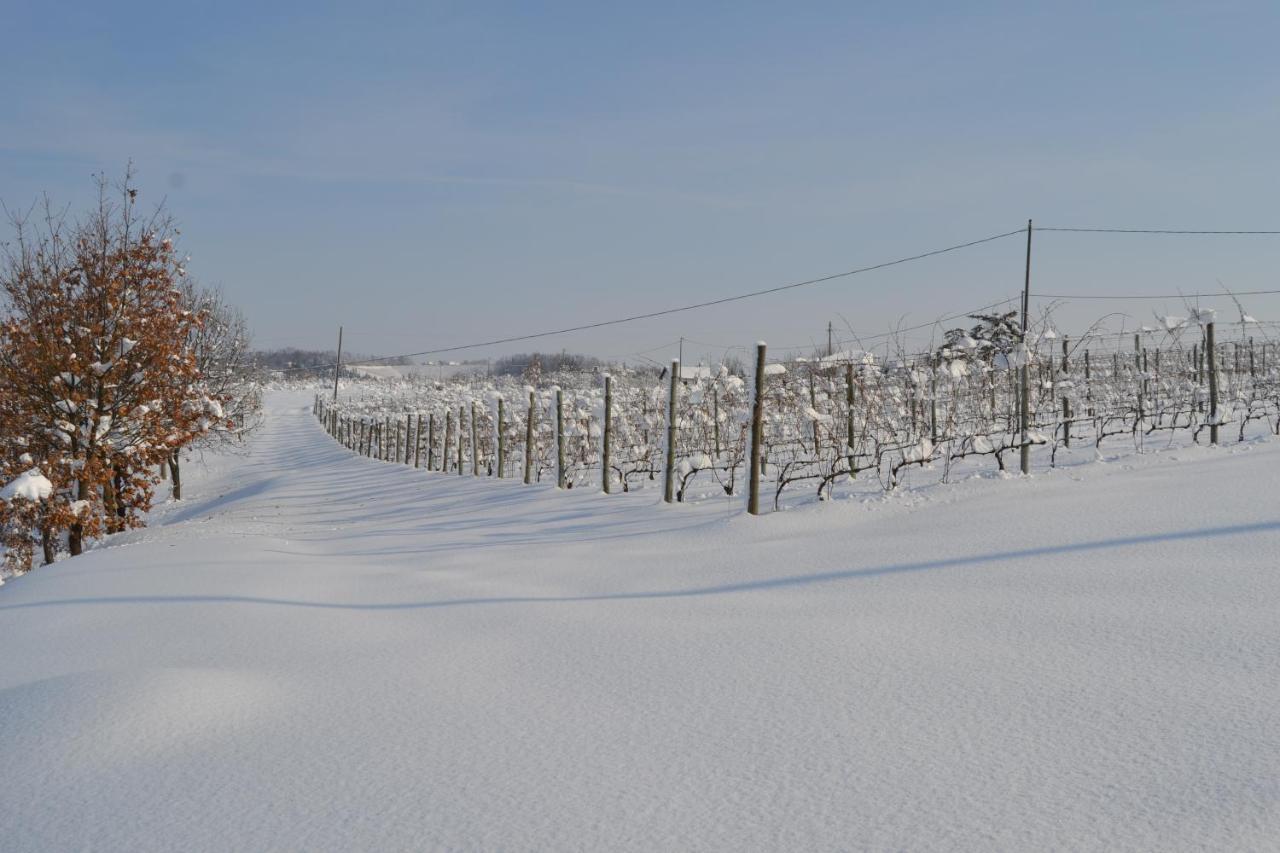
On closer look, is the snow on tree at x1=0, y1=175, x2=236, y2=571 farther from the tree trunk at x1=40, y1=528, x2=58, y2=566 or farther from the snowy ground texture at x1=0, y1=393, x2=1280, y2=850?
the snowy ground texture at x1=0, y1=393, x2=1280, y2=850

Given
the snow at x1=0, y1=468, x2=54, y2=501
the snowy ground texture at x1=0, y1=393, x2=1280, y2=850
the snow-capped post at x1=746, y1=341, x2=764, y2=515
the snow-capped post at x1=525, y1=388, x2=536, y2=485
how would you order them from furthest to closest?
the snow-capped post at x1=525, y1=388, x2=536, y2=485
the snow at x1=0, y1=468, x2=54, y2=501
the snow-capped post at x1=746, y1=341, x2=764, y2=515
the snowy ground texture at x1=0, y1=393, x2=1280, y2=850

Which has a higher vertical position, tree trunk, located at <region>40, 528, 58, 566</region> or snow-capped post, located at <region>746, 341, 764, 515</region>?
A: snow-capped post, located at <region>746, 341, 764, 515</region>

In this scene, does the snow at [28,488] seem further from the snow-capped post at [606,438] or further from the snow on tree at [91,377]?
the snow-capped post at [606,438]

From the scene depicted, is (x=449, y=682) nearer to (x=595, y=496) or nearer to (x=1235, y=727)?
(x=1235, y=727)

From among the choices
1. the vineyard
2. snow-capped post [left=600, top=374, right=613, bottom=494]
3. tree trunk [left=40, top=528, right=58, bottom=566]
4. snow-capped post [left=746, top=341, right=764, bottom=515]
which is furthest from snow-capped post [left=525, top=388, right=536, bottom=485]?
tree trunk [left=40, top=528, right=58, bottom=566]

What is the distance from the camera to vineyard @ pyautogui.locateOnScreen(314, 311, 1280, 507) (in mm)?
8609

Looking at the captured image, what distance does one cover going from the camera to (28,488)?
8086mm

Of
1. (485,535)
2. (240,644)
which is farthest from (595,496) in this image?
(240,644)

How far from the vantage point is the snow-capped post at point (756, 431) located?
23.4 ft

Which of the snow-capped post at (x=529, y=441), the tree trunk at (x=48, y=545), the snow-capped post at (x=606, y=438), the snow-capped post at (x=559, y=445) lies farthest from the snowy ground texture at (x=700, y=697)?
the tree trunk at (x=48, y=545)

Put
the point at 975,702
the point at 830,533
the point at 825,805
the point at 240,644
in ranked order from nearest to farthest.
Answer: the point at 825,805 → the point at 975,702 → the point at 240,644 → the point at 830,533

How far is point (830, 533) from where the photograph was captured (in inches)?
223

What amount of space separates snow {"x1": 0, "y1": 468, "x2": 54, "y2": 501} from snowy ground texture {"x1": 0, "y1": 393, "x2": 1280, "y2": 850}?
11.3ft

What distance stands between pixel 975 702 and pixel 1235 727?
63cm
